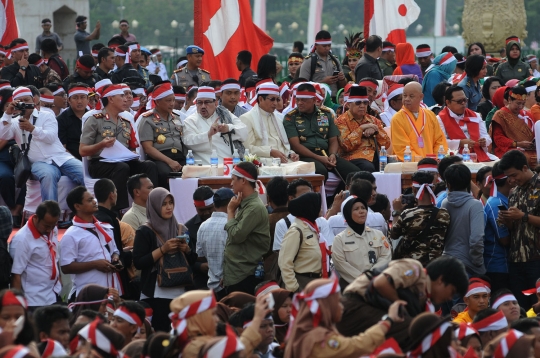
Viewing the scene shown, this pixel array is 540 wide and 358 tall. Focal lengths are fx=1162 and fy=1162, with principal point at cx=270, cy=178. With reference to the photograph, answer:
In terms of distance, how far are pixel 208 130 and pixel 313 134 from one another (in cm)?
118

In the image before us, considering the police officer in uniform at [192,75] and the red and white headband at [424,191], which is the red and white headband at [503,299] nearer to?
the red and white headband at [424,191]

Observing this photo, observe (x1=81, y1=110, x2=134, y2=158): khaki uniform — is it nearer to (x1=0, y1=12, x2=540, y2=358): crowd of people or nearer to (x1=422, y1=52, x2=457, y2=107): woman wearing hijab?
(x1=0, y1=12, x2=540, y2=358): crowd of people

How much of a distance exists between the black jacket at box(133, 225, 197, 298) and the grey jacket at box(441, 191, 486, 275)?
2394 mm

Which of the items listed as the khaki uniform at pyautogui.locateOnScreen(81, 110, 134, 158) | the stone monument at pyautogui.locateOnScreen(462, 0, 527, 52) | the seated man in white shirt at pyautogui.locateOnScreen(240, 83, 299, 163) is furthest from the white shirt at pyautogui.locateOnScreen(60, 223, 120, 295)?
the stone monument at pyautogui.locateOnScreen(462, 0, 527, 52)

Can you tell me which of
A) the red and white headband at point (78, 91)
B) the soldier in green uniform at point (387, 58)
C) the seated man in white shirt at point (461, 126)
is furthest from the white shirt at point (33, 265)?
the soldier in green uniform at point (387, 58)

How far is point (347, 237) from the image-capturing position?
9.18 metres

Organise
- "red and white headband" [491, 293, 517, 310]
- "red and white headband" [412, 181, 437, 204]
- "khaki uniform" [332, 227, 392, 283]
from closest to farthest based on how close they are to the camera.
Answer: "red and white headband" [491, 293, 517, 310] → "khaki uniform" [332, 227, 392, 283] → "red and white headband" [412, 181, 437, 204]

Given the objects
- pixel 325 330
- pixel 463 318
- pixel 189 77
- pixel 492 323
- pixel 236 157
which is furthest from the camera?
pixel 189 77

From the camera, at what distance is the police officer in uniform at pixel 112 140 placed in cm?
1203

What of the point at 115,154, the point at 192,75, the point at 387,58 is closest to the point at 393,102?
the point at 192,75

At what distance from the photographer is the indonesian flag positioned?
18.3 meters

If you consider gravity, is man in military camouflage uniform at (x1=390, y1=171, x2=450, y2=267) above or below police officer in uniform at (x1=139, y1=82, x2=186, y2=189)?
below

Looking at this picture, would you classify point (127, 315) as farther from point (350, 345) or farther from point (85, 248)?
point (350, 345)

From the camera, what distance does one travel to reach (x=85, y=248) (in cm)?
924
